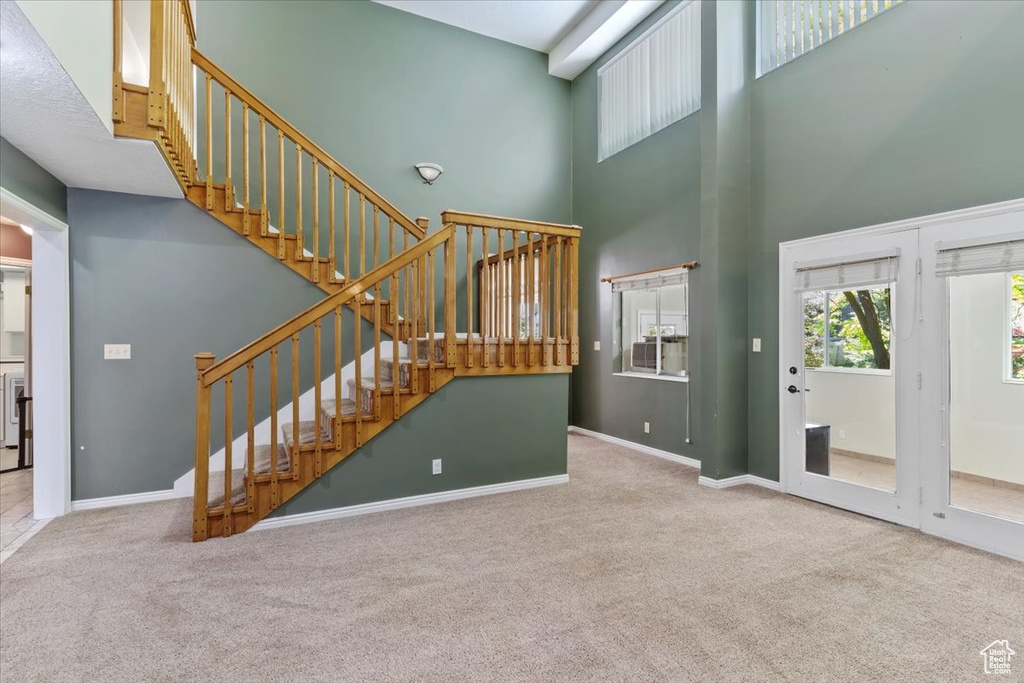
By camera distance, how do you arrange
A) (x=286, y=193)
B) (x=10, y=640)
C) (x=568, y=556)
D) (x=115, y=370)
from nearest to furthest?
(x=10, y=640) → (x=568, y=556) → (x=115, y=370) → (x=286, y=193)

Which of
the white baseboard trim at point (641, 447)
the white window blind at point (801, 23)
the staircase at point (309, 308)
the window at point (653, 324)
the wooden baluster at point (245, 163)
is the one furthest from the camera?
the window at point (653, 324)

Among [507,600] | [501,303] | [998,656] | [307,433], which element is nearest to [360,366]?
[307,433]

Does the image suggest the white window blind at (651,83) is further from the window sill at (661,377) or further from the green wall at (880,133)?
the window sill at (661,377)

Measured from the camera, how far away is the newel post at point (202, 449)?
9.32 ft

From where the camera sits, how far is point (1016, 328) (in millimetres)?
2719

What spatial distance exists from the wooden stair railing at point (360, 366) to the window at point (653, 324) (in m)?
1.44

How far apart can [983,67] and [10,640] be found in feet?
18.4

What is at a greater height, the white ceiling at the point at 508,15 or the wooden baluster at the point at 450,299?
the white ceiling at the point at 508,15

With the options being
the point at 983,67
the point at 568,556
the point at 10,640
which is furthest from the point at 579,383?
the point at 10,640

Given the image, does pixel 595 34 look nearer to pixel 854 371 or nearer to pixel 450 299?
pixel 450 299

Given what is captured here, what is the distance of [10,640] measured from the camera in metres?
1.96

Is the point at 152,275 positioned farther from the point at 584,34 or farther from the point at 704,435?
the point at 584,34

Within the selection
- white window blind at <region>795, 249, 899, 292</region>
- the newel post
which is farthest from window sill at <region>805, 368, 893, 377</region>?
the newel post

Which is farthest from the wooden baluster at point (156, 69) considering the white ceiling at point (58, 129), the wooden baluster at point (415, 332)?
the wooden baluster at point (415, 332)
